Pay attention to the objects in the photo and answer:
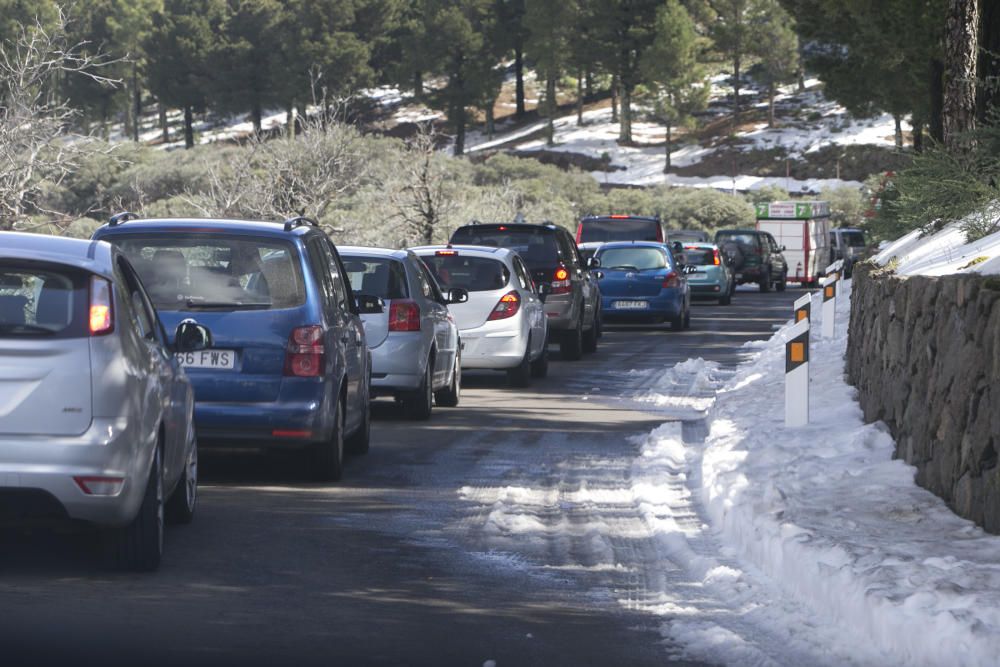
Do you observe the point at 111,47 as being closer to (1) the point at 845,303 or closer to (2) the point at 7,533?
A: (1) the point at 845,303

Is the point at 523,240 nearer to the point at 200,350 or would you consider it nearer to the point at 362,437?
the point at 362,437

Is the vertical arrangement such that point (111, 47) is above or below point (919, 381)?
above

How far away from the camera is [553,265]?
2423 cm

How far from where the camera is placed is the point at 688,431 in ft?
47.4

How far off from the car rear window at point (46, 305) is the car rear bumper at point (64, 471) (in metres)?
0.44

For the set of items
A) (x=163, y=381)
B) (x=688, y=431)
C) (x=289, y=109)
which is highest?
(x=289, y=109)

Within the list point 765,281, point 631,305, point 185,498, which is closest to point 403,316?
point 185,498

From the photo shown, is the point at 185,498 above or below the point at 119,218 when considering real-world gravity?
below

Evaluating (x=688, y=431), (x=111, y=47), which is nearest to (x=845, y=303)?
(x=688, y=431)

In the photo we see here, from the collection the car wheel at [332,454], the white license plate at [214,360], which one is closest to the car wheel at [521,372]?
the car wheel at [332,454]

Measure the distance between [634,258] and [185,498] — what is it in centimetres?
2285

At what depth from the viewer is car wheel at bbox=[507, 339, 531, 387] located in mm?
19594

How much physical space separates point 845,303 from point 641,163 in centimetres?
8645

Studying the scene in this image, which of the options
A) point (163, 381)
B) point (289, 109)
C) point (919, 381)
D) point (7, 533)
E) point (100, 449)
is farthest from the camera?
point (289, 109)
